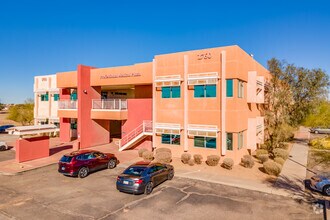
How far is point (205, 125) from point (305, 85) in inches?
732

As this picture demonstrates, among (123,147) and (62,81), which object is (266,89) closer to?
(123,147)

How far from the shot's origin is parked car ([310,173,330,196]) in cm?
1281

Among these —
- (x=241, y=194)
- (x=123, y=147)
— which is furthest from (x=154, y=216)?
(x=123, y=147)

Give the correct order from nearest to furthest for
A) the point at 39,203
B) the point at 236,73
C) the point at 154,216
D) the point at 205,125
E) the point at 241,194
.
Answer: the point at 154,216 < the point at 39,203 < the point at 241,194 < the point at 236,73 < the point at 205,125

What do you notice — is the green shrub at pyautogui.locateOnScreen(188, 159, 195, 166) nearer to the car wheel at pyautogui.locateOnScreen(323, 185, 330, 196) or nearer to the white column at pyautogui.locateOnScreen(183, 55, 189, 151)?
the white column at pyautogui.locateOnScreen(183, 55, 189, 151)

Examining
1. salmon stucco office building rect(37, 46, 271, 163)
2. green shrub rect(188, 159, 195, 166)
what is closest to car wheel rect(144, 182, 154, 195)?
green shrub rect(188, 159, 195, 166)

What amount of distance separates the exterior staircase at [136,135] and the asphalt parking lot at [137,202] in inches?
353

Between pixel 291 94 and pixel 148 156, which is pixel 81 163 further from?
pixel 291 94

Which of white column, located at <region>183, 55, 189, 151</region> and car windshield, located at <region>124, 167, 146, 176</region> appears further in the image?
white column, located at <region>183, 55, 189, 151</region>

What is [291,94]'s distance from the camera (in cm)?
2775

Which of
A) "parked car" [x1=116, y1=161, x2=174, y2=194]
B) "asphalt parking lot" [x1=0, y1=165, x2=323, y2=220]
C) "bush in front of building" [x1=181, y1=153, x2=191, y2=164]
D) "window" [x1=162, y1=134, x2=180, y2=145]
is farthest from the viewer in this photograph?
"window" [x1=162, y1=134, x2=180, y2=145]

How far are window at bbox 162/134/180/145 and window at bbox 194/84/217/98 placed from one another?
14.4 feet

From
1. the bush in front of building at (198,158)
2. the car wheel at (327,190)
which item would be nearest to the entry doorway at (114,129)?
the bush in front of building at (198,158)

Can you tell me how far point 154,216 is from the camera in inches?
403
